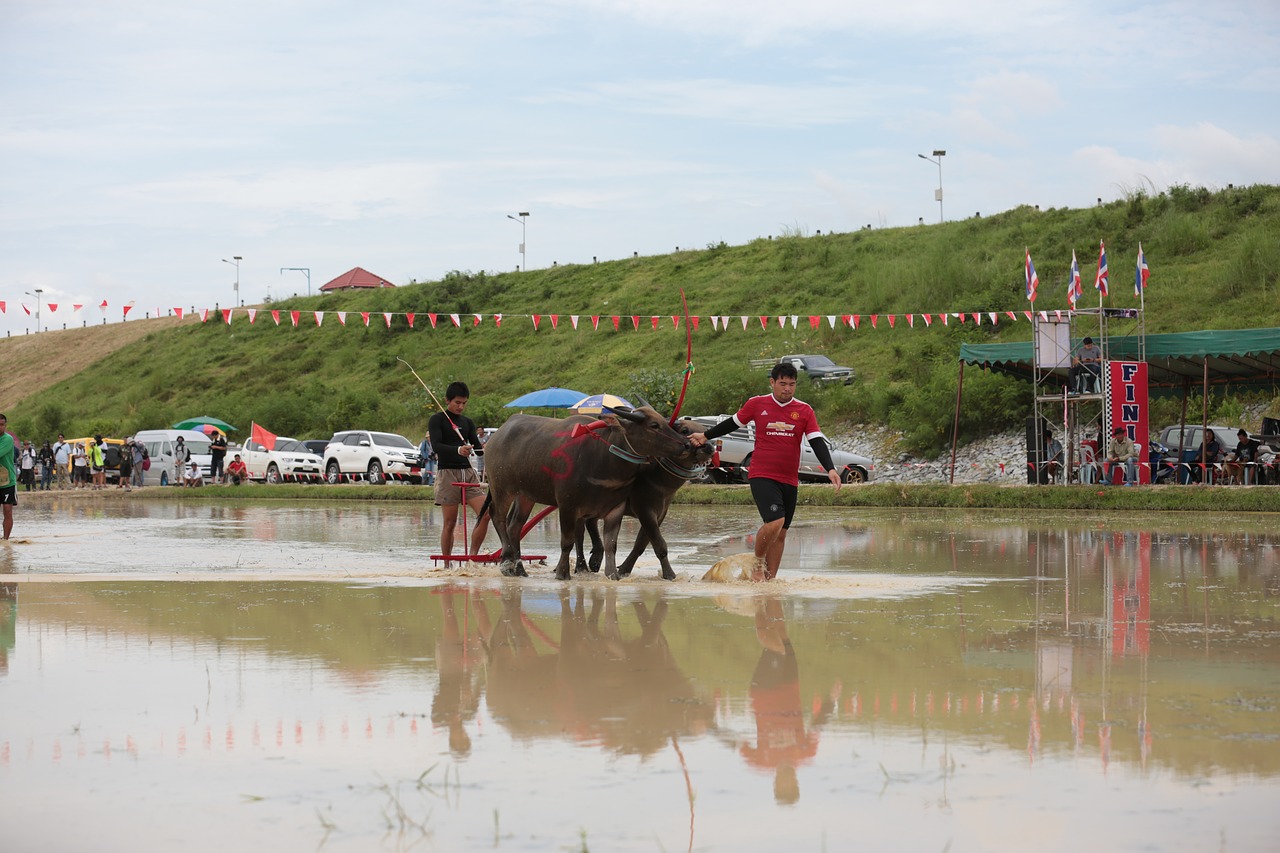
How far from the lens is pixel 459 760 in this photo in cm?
592

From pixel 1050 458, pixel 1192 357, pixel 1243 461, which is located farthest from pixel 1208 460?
pixel 1050 458

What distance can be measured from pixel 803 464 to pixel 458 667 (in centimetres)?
2595

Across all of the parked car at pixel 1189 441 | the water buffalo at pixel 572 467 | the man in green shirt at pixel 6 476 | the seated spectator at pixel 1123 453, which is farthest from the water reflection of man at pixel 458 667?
the parked car at pixel 1189 441

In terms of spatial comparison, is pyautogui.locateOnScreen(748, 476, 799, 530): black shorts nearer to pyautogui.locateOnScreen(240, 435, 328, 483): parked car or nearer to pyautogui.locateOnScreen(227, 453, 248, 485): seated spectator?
pyautogui.locateOnScreen(240, 435, 328, 483): parked car

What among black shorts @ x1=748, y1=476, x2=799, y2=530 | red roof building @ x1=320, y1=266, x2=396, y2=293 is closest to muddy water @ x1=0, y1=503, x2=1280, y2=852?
black shorts @ x1=748, y1=476, x2=799, y2=530

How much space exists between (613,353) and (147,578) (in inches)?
1784

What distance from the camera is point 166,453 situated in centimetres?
4653

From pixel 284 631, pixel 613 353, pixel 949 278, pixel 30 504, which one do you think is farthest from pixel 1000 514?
pixel 613 353

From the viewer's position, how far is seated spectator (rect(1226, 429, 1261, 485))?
2741 centimetres

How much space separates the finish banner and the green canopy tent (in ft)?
1.63

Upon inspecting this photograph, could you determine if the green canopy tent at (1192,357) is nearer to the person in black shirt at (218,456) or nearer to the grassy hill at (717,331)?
the grassy hill at (717,331)

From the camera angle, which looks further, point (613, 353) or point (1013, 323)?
point (613, 353)

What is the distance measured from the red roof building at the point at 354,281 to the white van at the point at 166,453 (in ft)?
149

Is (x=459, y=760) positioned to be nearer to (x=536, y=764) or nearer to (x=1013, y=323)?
(x=536, y=764)
